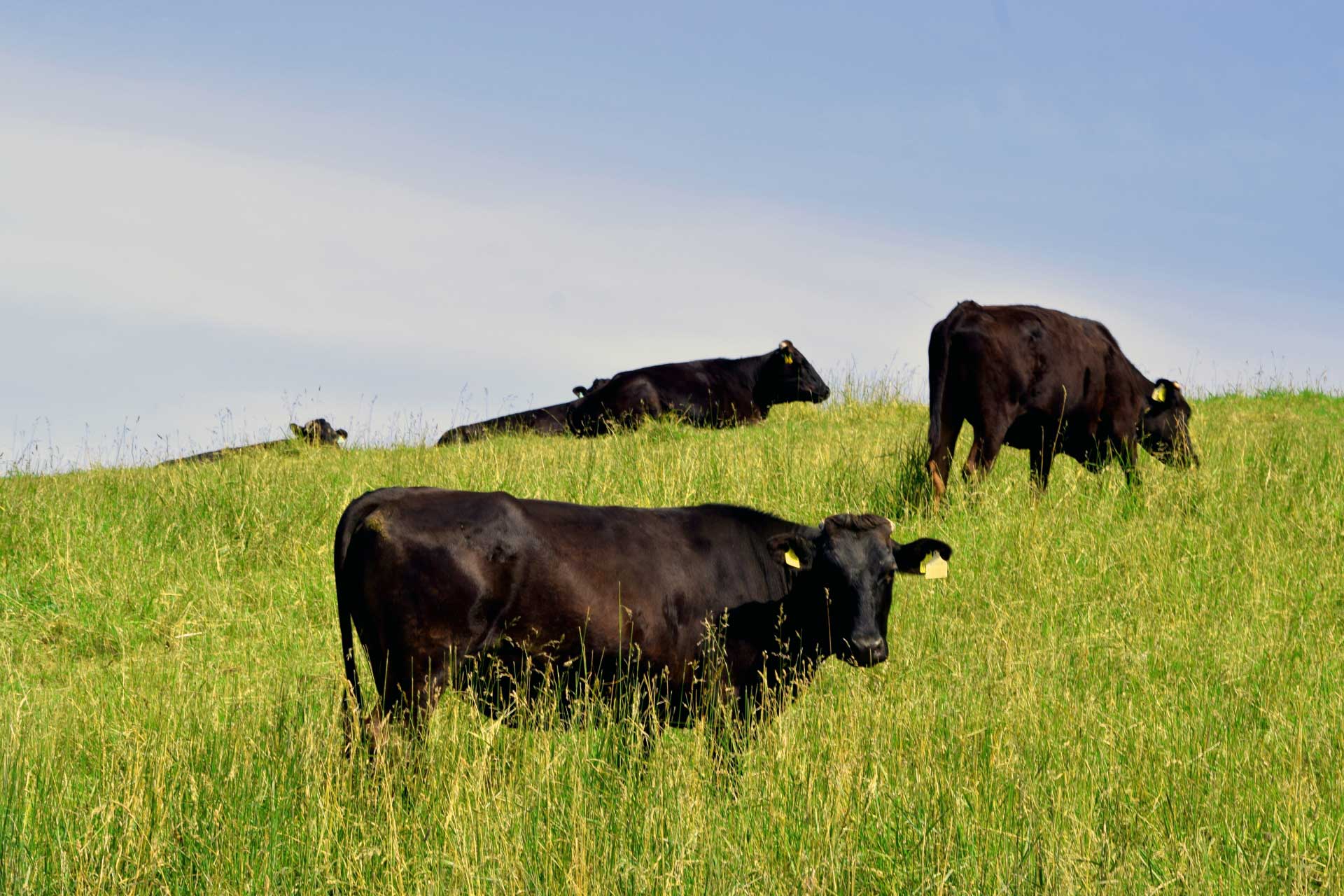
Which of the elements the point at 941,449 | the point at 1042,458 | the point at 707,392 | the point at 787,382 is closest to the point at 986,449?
the point at 941,449

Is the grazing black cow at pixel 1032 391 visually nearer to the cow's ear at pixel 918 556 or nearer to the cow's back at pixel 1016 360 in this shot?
the cow's back at pixel 1016 360

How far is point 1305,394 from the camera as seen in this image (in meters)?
22.4

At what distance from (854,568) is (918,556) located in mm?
521

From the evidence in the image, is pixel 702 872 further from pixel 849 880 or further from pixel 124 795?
pixel 124 795

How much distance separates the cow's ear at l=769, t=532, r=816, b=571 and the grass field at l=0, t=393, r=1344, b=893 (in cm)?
81

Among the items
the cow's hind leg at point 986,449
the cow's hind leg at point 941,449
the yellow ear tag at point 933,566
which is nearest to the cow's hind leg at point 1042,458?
the cow's hind leg at point 986,449

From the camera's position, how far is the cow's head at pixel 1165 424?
14500 mm

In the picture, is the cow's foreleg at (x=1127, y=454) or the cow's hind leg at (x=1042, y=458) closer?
the cow's hind leg at (x=1042, y=458)

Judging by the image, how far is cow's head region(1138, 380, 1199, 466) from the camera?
47.6 feet

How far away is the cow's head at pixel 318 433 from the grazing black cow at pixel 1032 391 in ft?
34.3

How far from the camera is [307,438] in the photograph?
21297 millimetres

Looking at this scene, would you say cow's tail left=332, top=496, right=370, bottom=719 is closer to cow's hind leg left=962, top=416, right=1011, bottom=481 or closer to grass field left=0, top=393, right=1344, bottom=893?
grass field left=0, top=393, right=1344, bottom=893

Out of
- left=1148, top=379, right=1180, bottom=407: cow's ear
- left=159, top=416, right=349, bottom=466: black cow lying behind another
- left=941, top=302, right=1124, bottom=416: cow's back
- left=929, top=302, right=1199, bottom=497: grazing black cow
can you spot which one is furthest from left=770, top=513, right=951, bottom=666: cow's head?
left=159, top=416, right=349, bottom=466: black cow lying behind another

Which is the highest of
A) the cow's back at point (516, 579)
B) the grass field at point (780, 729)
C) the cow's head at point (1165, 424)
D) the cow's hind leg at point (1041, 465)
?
the cow's head at point (1165, 424)
